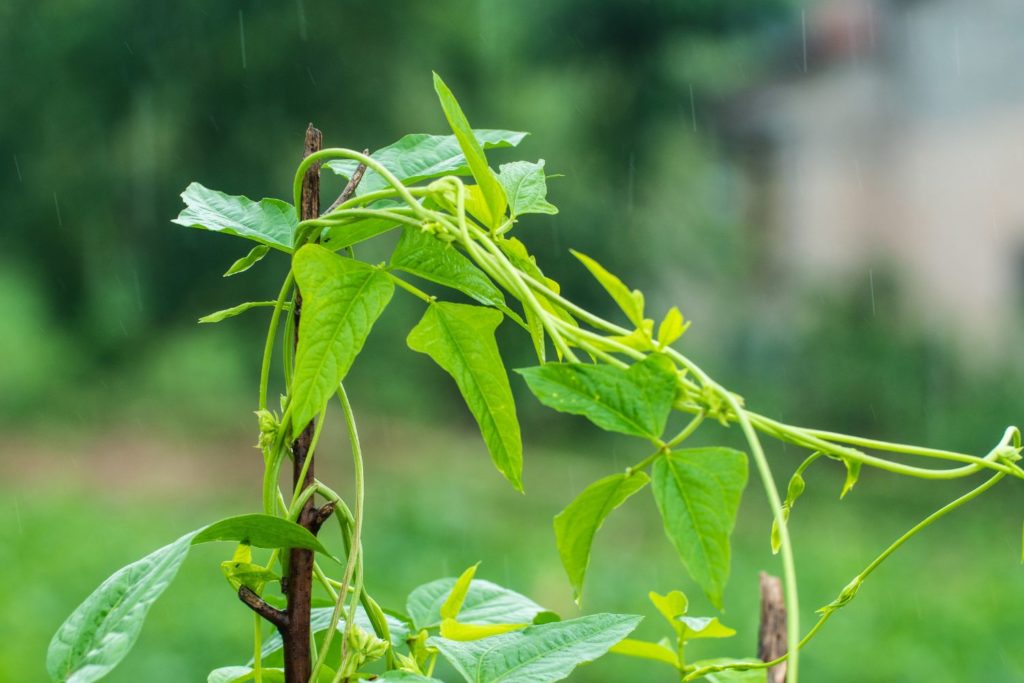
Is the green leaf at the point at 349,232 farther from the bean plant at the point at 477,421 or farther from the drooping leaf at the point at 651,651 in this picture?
the drooping leaf at the point at 651,651

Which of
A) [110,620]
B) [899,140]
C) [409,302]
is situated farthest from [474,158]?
[899,140]

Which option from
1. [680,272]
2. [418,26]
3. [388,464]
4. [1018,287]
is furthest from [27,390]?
[1018,287]

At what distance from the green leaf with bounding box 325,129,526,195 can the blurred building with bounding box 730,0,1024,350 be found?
14.7 ft

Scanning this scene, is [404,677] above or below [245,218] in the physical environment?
below

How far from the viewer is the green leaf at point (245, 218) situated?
311 mm

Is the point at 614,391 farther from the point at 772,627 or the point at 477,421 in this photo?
the point at 772,627

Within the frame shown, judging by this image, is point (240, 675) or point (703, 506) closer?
point (703, 506)

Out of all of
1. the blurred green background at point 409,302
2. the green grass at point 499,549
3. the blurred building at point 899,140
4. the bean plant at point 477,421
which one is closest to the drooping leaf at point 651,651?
the bean plant at point 477,421

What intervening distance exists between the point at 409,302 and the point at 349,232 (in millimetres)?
3362

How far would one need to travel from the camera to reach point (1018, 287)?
4508 mm

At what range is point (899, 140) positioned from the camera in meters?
5.11

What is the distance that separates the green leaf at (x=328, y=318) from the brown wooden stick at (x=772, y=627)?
234 millimetres

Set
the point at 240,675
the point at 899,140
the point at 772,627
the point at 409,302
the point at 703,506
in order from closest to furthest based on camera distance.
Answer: the point at 703,506 → the point at 240,675 → the point at 772,627 → the point at 409,302 → the point at 899,140

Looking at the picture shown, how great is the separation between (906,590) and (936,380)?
121 centimetres
